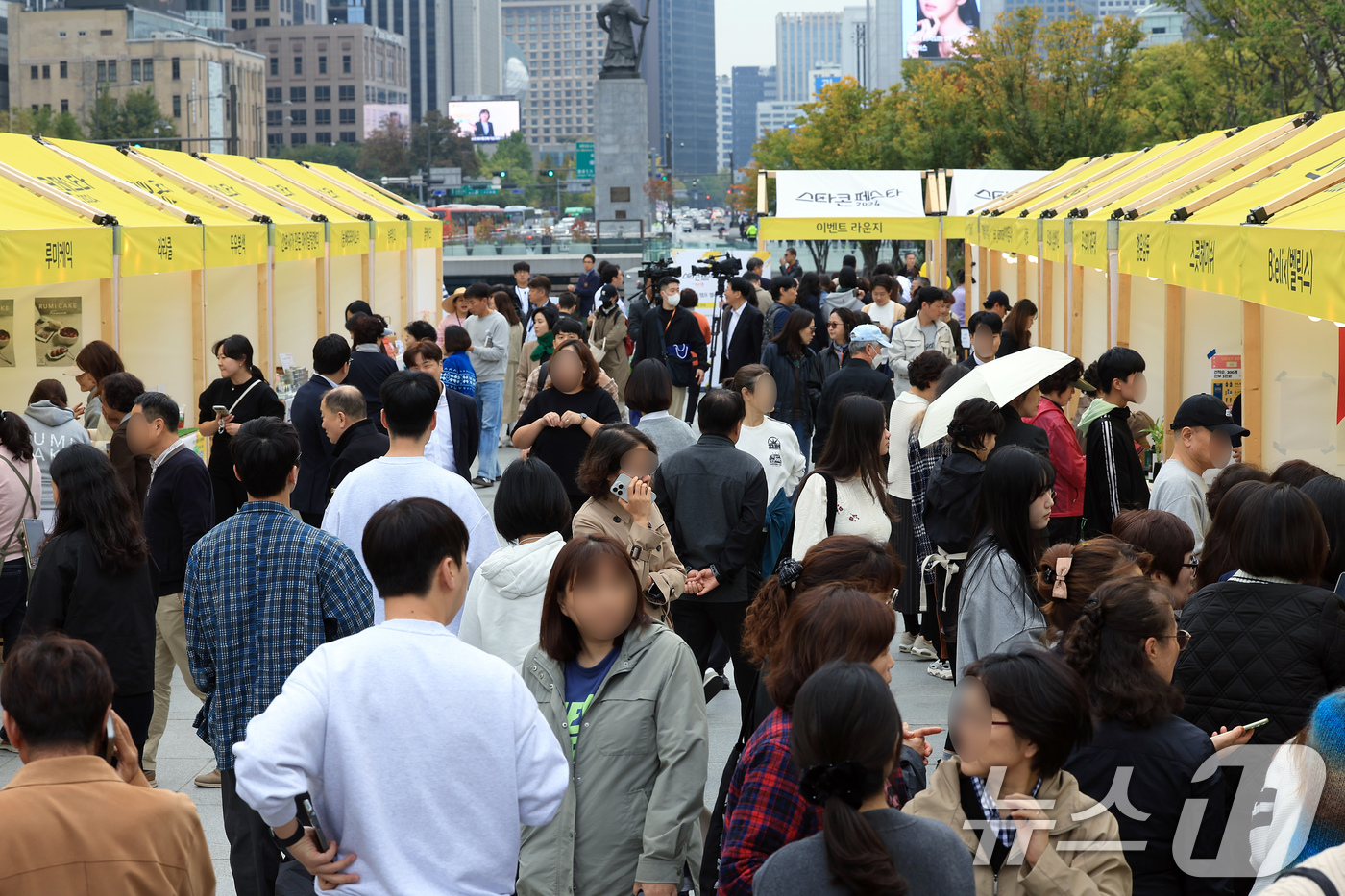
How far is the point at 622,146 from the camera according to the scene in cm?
3984

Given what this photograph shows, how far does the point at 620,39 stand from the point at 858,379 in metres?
33.6

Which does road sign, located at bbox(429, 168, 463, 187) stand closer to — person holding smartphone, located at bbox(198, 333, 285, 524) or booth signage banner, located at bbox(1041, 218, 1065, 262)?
booth signage banner, located at bbox(1041, 218, 1065, 262)

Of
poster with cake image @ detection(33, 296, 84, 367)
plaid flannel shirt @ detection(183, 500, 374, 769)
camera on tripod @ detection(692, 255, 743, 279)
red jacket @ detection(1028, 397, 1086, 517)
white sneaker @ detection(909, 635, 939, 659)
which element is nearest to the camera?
plaid flannel shirt @ detection(183, 500, 374, 769)

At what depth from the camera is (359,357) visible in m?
8.74

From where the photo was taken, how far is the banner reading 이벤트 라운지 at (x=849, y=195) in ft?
61.2

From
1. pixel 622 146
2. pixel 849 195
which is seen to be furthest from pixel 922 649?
pixel 622 146

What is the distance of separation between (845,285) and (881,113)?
88.1 ft

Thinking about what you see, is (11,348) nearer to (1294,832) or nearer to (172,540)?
(172,540)

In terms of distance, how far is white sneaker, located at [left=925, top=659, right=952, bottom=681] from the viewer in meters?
6.99

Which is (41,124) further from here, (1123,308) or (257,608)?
(257,608)

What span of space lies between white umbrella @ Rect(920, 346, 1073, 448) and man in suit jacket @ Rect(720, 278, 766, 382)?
20.5 feet

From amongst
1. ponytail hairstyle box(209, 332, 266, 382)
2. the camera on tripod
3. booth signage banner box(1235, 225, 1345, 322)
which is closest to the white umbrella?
booth signage banner box(1235, 225, 1345, 322)

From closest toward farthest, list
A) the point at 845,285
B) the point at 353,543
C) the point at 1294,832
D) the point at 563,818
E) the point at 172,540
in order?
the point at 1294,832, the point at 563,818, the point at 353,543, the point at 172,540, the point at 845,285

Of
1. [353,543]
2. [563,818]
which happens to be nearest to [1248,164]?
[353,543]
